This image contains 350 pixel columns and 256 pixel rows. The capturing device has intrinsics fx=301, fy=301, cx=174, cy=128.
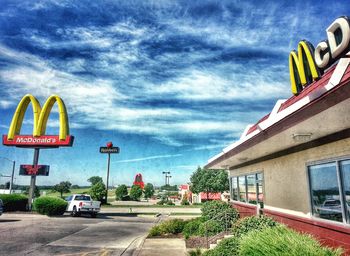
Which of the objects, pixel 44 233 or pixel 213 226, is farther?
pixel 44 233

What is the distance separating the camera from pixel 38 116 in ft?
106

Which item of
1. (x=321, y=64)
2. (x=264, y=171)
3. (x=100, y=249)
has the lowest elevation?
(x=100, y=249)

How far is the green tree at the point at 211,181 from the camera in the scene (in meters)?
60.8

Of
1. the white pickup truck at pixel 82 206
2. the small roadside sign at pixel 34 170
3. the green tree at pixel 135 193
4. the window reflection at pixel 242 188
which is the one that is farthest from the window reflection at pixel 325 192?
the green tree at pixel 135 193

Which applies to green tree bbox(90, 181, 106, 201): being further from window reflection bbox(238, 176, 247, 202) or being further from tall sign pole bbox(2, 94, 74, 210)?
window reflection bbox(238, 176, 247, 202)

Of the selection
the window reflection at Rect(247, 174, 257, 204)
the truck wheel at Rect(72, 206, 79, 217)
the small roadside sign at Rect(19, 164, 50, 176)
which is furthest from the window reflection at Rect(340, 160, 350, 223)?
the small roadside sign at Rect(19, 164, 50, 176)

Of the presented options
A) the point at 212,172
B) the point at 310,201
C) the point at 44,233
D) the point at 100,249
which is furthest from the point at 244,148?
the point at 212,172

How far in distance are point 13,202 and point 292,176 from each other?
92.2 ft

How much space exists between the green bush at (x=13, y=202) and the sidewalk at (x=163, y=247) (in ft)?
69.5

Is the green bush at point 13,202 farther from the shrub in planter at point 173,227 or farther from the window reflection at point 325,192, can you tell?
the window reflection at point 325,192

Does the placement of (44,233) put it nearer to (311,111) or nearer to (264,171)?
(264,171)

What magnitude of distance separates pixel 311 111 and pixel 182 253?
294 inches

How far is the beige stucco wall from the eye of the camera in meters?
7.68

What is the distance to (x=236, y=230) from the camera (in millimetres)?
9969
